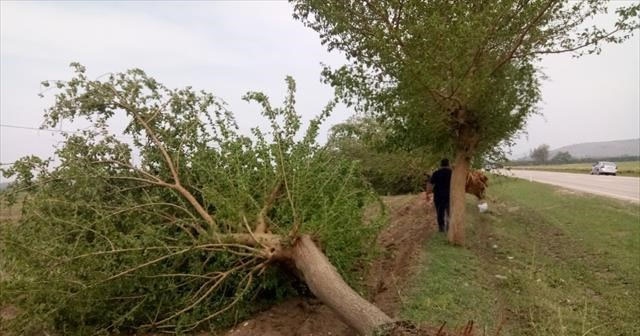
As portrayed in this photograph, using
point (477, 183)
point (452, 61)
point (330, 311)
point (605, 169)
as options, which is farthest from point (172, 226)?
point (605, 169)

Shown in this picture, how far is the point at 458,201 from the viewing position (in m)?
9.88

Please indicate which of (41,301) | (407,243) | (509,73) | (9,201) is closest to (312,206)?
(41,301)

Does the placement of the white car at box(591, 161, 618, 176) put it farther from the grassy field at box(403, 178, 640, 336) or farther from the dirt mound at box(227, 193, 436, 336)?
the dirt mound at box(227, 193, 436, 336)

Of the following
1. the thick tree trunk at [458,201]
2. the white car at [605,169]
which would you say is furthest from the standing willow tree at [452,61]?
the white car at [605,169]

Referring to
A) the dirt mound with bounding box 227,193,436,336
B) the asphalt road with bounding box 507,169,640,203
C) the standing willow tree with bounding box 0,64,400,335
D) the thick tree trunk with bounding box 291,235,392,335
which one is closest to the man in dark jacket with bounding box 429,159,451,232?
the dirt mound with bounding box 227,193,436,336

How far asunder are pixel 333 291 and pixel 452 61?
4.19 metres

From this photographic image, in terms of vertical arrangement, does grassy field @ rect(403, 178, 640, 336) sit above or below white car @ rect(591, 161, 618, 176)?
below

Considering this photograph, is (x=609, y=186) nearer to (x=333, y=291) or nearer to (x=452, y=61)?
(x=452, y=61)

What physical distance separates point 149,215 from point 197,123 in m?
1.66

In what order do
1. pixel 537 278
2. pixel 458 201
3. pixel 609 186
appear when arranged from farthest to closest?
pixel 609 186
pixel 458 201
pixel 537 278

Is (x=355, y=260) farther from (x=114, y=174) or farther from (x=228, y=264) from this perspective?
(x=114, y=174)

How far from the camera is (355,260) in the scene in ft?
22.1

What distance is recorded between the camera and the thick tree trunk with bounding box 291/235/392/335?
4.62m

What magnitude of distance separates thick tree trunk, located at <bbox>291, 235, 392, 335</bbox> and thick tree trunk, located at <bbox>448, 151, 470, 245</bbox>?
16.0 feet
